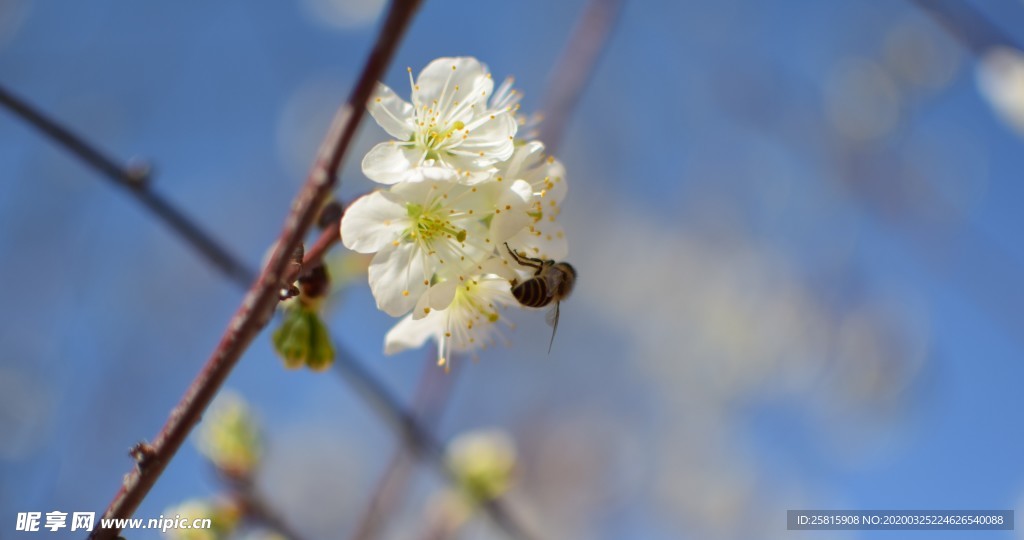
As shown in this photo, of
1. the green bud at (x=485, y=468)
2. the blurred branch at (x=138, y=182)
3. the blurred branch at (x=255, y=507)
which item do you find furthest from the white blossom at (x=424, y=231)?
the green bud at (x=485, y=468)

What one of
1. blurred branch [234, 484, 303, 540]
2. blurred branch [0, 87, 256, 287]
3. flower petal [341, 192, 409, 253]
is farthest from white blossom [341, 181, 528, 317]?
blurred branch [234, 484, 303, 540]

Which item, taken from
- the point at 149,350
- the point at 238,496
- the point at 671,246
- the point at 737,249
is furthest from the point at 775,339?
the point at 238,496

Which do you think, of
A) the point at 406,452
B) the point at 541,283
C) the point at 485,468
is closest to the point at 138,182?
the point at 541,283

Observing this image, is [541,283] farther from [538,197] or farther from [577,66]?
[577,66]

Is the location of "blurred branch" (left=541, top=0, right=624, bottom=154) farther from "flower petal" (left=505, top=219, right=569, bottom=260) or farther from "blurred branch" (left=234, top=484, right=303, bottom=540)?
"blurred branch" (left=234, top=484, right=303, bottom=540)

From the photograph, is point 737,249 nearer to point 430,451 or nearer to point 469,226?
point 430,451
